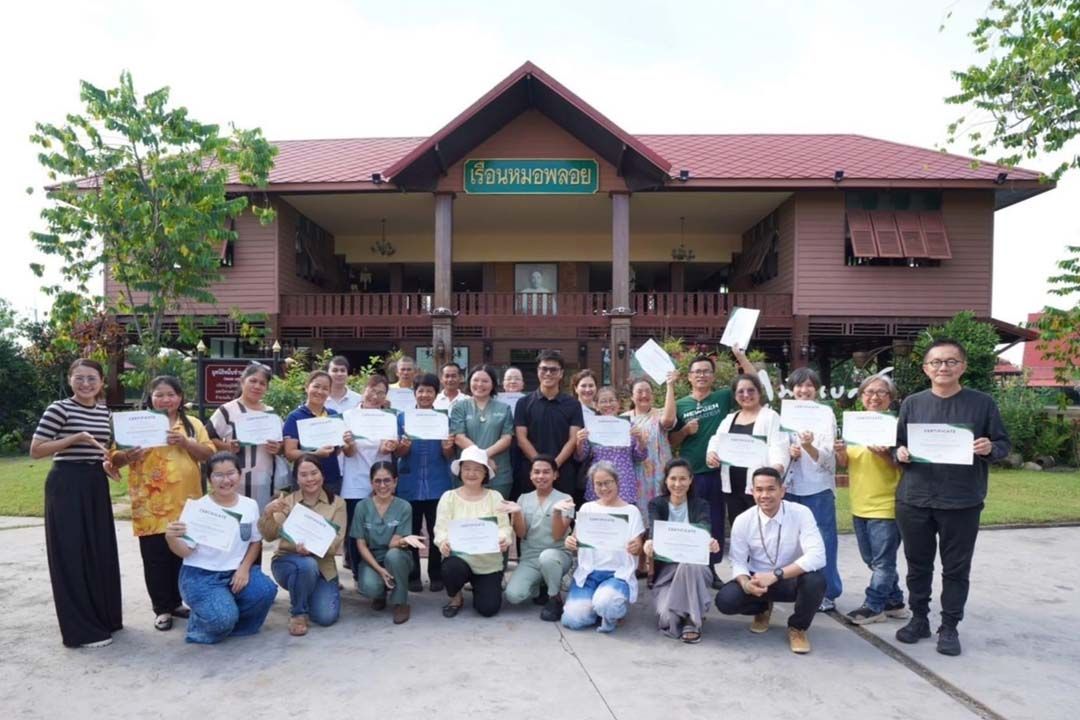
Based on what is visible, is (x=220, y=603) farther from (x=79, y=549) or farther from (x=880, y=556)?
(x=880, y=556)

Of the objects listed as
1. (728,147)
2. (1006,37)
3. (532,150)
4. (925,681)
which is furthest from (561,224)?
(925,681)

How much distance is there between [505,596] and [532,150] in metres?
11.1

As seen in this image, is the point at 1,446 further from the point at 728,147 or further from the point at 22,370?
the point at 728,147

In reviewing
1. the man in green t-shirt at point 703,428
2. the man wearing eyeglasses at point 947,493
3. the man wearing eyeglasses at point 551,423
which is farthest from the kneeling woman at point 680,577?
the man wearing eyeglasses at point 947,493

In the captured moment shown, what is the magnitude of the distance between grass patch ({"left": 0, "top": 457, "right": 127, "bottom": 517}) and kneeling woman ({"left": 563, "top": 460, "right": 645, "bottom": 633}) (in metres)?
5.31

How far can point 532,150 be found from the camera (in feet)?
46.0

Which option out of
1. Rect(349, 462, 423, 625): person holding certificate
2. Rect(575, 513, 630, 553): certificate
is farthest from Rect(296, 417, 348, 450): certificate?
Rect(575, 513, 630, 553): certificate

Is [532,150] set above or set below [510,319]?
above

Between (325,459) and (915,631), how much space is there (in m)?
4.14

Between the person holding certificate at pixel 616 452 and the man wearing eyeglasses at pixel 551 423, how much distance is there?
0.11 metres

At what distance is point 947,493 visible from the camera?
3.95m

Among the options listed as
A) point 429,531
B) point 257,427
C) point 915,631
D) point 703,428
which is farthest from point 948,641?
point 257,427

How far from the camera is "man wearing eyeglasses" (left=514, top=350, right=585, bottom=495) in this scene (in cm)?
509

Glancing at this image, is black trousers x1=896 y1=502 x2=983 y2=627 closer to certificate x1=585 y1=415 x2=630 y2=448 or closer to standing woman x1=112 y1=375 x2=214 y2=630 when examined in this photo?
certificate x1=585 y1=415 x2=630 y2=448
